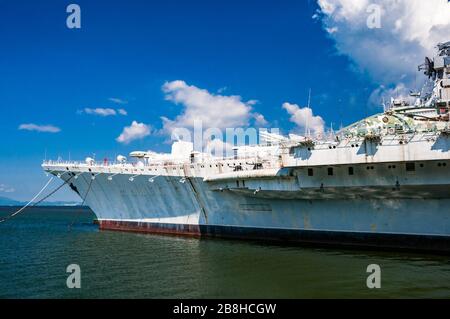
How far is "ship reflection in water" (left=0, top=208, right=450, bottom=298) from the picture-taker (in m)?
11.9

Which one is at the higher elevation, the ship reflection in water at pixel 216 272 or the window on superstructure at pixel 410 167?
the window on superstructure at pixel 410 167

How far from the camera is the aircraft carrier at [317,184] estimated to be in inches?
627

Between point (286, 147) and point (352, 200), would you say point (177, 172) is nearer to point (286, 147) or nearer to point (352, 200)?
point (286, 147)

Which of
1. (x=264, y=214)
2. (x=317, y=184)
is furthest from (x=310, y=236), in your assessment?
(x=317, y=184)

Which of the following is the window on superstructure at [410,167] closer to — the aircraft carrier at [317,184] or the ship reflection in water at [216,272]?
the aircraft carrier at [317,184]

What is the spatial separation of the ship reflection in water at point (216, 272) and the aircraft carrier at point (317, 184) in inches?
52.8

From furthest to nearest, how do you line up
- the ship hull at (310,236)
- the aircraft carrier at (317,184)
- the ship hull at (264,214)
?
1. the ship hull at (264,214)
2. the ship hull at (310,236)
3. the aircraft carrier at (317,184)

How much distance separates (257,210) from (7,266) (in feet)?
40.4

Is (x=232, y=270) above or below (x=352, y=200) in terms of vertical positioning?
below

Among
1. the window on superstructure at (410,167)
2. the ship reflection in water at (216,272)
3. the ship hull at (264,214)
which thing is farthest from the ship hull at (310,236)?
the window on superstructure at (410,167)

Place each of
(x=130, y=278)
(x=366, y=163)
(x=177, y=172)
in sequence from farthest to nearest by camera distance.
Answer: (x=177, y=172), (x=366, y=163), (x=130, y=278)

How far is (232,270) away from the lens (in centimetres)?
1464
